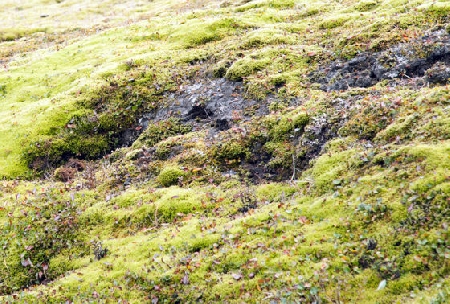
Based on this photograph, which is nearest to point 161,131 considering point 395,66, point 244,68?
point 244,68

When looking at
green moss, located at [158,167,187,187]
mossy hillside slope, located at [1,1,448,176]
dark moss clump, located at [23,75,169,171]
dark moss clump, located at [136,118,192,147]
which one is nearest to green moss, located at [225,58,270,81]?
mossy hillside slope, located at [1,1,448,176]

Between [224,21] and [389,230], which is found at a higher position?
[224,21]

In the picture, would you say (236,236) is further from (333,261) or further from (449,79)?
(449,79)

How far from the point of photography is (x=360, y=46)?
19.5 meters

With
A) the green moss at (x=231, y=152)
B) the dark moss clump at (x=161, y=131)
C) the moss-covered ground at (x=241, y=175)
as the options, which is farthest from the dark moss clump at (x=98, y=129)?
the green moss at (x=231, y=152)

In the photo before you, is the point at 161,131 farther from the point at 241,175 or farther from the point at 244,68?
the point at 241,175

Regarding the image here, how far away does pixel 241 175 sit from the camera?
15.1 meters

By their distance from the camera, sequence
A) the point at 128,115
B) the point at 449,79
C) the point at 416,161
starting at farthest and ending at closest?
the point at 128,115
the point at 449,79
the point at 416,161

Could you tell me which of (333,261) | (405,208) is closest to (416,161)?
(405,208)

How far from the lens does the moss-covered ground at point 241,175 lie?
31.0ft

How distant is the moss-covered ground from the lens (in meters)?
9.45

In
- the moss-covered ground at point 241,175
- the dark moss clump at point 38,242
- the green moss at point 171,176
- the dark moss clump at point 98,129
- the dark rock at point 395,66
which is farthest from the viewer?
the dark moss clump at point 98,129

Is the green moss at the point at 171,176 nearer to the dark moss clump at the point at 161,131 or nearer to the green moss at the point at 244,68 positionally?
the dark moss clump at the point at 161,131

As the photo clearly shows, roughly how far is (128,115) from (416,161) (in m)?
14.7
